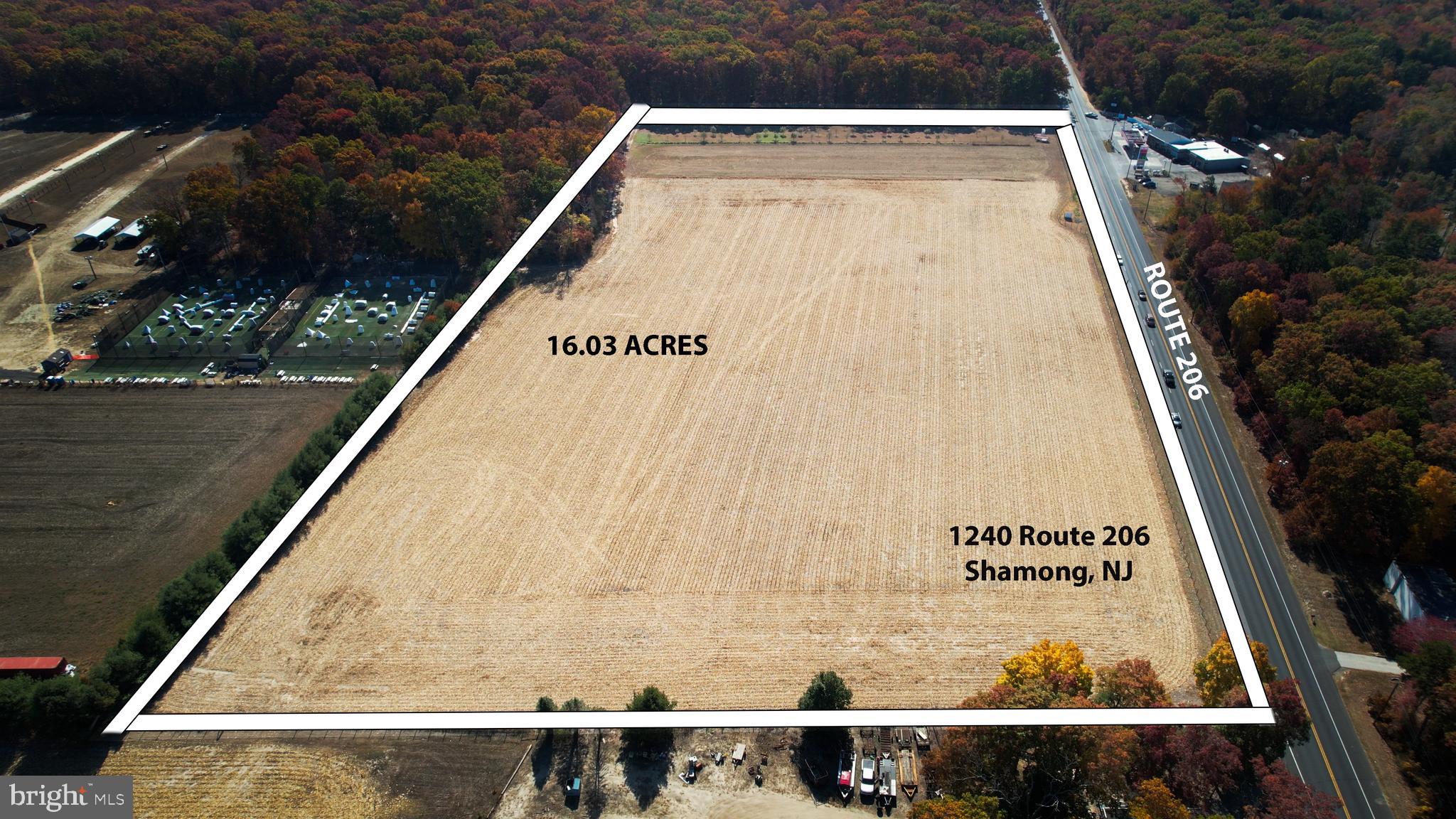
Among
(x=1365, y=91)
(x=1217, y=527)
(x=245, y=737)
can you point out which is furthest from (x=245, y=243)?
(x=1365, y=91)

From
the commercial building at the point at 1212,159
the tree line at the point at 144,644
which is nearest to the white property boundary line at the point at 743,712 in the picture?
the tree line at the point at 144,644

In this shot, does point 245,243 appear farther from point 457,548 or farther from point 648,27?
point 648,27

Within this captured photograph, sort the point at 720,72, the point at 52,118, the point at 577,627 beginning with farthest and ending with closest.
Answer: the point at 52,118 < the point at 720,72 < the point at 577,627

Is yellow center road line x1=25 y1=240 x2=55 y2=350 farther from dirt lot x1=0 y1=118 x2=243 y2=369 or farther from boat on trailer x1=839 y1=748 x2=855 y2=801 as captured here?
boat on trailer x1=839 y1=748 x2=855 y2=801

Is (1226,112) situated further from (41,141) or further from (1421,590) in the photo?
(41,141)

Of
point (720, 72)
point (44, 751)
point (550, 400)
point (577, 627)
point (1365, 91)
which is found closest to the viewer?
point (44, 751)

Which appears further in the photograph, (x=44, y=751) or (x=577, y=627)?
(x=577, y=627)

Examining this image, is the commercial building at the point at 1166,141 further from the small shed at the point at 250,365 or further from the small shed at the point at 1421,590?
the small shed at the point at 250,365
